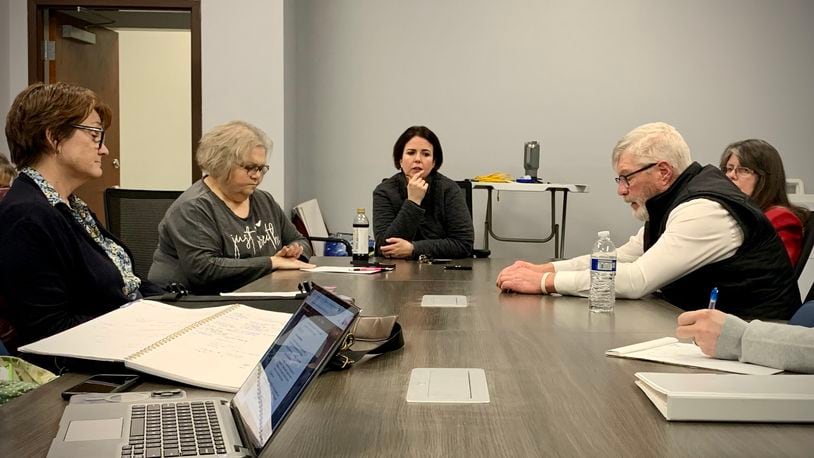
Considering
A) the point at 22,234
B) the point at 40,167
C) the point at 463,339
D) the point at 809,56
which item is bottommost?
the point at 463,339

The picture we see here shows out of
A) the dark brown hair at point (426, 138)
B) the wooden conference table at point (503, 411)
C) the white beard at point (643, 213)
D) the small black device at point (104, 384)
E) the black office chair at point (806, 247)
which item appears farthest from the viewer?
the dark brown hair at point (426, 138)

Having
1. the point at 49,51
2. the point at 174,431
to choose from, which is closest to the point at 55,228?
the point at 174,431

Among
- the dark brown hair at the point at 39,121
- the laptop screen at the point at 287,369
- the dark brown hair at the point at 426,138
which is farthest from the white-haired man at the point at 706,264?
the dark brown hair at the point at 426,138

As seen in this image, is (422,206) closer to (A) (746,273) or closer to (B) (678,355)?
(A) (746,273)

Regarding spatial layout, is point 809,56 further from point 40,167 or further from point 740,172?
point 40,167

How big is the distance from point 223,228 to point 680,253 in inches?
67.4

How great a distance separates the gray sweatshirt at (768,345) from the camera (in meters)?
1.41

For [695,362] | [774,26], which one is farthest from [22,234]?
[774,26]

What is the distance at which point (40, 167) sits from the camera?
235 cm

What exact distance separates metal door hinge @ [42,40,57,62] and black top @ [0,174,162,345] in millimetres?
3737

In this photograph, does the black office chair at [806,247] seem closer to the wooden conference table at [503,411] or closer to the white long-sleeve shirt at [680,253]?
the white long-sleeve shirt at [680,253]

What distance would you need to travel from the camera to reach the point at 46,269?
6.75 feet

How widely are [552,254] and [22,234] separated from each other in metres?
4.58

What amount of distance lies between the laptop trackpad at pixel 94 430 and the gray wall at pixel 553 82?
5029 mm
